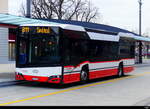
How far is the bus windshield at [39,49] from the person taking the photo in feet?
46.2

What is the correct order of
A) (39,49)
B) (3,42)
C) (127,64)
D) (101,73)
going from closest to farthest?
(39,49)
(101,73)
(127,64)
(3,42)

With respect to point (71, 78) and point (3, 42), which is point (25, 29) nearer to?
point (71, 78)

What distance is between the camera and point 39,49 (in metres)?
14.4

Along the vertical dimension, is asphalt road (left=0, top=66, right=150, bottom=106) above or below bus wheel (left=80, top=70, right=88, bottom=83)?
below

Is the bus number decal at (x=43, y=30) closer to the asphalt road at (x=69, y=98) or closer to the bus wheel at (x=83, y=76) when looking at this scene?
the asphalt road at (x=69, y=98)

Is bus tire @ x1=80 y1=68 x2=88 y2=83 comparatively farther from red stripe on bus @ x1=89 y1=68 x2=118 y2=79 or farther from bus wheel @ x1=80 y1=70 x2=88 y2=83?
red stripe on bus @ x1=89 y1=68 x2=118 y2=79

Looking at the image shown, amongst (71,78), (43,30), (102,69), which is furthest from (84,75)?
(43,30)

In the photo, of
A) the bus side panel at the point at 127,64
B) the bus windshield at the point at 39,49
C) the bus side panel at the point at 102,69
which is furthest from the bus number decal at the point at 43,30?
the bus side panel at the point at 127,64

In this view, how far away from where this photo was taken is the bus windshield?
14.1m

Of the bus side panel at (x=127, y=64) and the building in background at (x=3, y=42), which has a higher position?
the building in background at (x=3, y=42)

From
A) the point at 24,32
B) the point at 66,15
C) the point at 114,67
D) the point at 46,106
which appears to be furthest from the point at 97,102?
the point at 66,15

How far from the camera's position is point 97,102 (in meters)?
10.7

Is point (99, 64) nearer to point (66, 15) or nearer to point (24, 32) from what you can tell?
point (24, 32)

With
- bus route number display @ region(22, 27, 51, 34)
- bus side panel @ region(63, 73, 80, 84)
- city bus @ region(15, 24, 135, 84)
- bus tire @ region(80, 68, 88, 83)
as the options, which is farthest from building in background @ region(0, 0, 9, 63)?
bus side panel @ region(63, 73, 80, 84)
